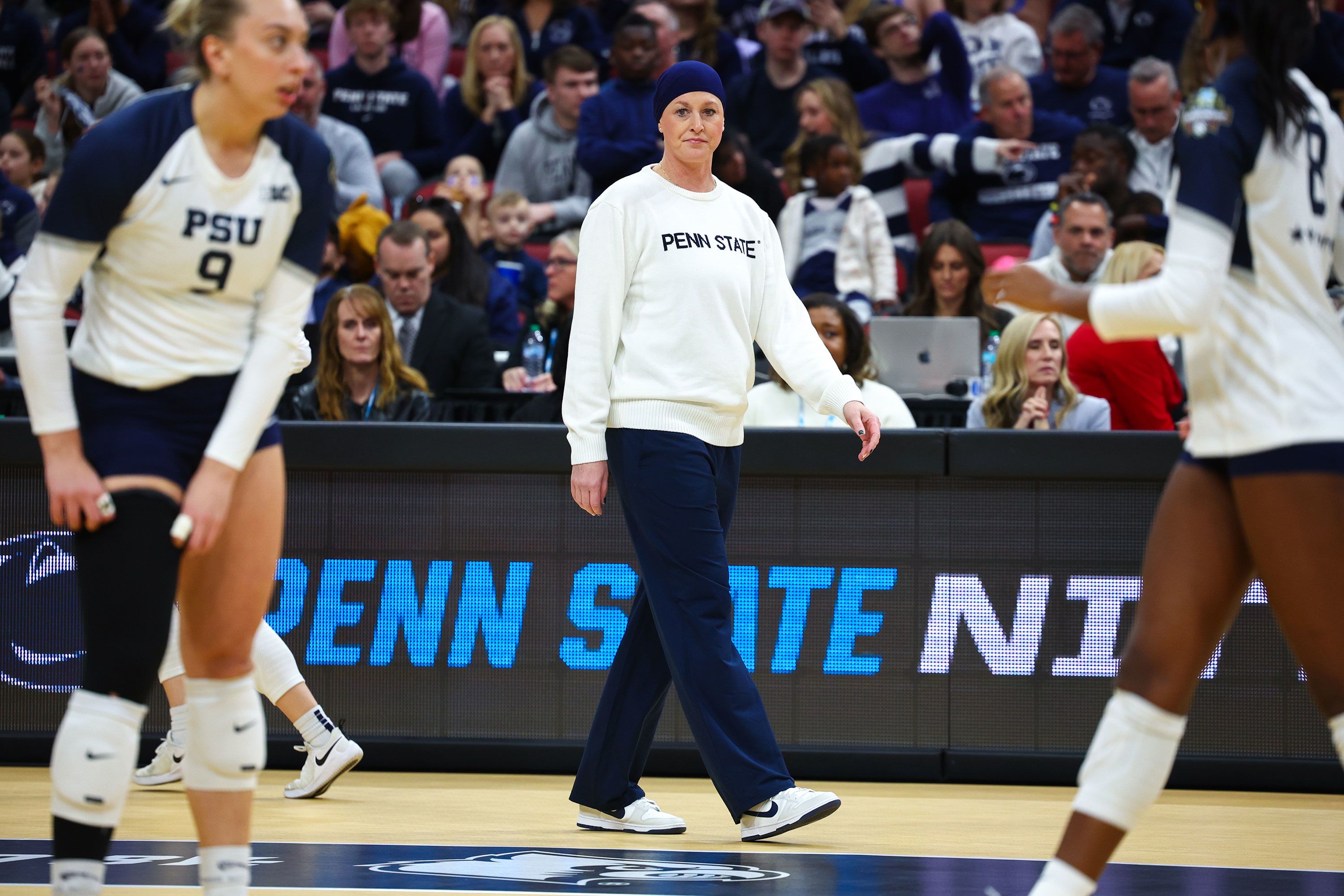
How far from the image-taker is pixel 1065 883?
9.78ft

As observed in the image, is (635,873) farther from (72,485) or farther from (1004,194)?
(1004,194)

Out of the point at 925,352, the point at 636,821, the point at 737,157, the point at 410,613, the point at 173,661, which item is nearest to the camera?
the point at 636,821

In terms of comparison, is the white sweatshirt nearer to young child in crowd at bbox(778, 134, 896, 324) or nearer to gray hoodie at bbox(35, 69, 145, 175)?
young child in crowd at bbox(778, 134, 896, 324)

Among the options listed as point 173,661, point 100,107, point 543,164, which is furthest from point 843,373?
point 100,107

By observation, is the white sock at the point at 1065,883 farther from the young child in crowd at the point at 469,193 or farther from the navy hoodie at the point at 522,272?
the young child in crowd at the point at 469,193

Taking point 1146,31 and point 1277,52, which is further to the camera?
point 1146,31

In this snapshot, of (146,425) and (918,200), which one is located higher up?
(918,200)

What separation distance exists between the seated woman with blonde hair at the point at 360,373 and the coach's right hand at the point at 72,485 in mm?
3882

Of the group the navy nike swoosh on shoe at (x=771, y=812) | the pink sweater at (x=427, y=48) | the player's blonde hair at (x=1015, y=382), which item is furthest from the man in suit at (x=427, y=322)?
the pink sweater at (x=427, y=48)

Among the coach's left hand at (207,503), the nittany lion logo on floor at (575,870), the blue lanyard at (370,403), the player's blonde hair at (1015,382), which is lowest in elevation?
the nittany lion logo on floor at (575,870)

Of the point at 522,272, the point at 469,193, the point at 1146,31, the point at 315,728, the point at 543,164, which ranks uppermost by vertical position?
the point at 1146,31

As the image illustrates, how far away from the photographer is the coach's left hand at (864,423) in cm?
454

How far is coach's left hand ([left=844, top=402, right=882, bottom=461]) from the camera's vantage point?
4543 mm

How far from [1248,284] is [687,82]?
2114mm
